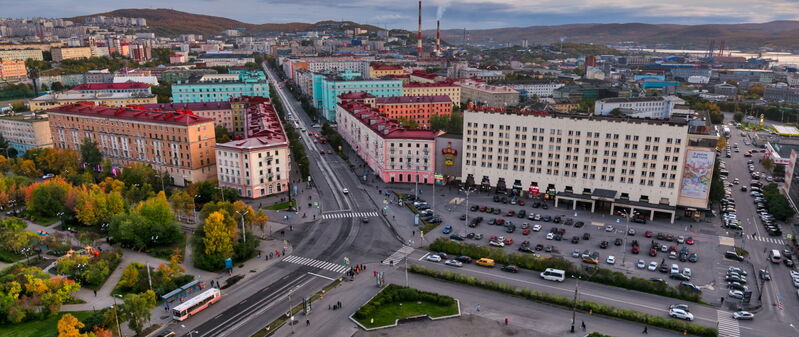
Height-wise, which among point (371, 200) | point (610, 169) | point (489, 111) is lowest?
point (371, 200)

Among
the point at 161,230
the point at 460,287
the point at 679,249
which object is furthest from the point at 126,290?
the point at 679,249

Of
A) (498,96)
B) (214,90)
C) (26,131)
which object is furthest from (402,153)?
(26,131)

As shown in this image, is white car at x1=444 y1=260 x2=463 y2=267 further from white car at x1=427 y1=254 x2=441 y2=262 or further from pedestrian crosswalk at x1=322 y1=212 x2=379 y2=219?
pedestrian crosswalk at x1=322 y1=212 x2=379 y2=219

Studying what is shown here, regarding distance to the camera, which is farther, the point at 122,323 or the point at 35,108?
the point at 35,108

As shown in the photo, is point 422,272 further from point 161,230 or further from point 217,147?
point 217,147

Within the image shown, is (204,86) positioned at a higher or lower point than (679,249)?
higher

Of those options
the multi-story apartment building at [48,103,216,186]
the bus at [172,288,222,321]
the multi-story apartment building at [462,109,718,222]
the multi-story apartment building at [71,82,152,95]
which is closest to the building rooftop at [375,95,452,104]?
the multi-story apartment building at [462,109,718,222]
